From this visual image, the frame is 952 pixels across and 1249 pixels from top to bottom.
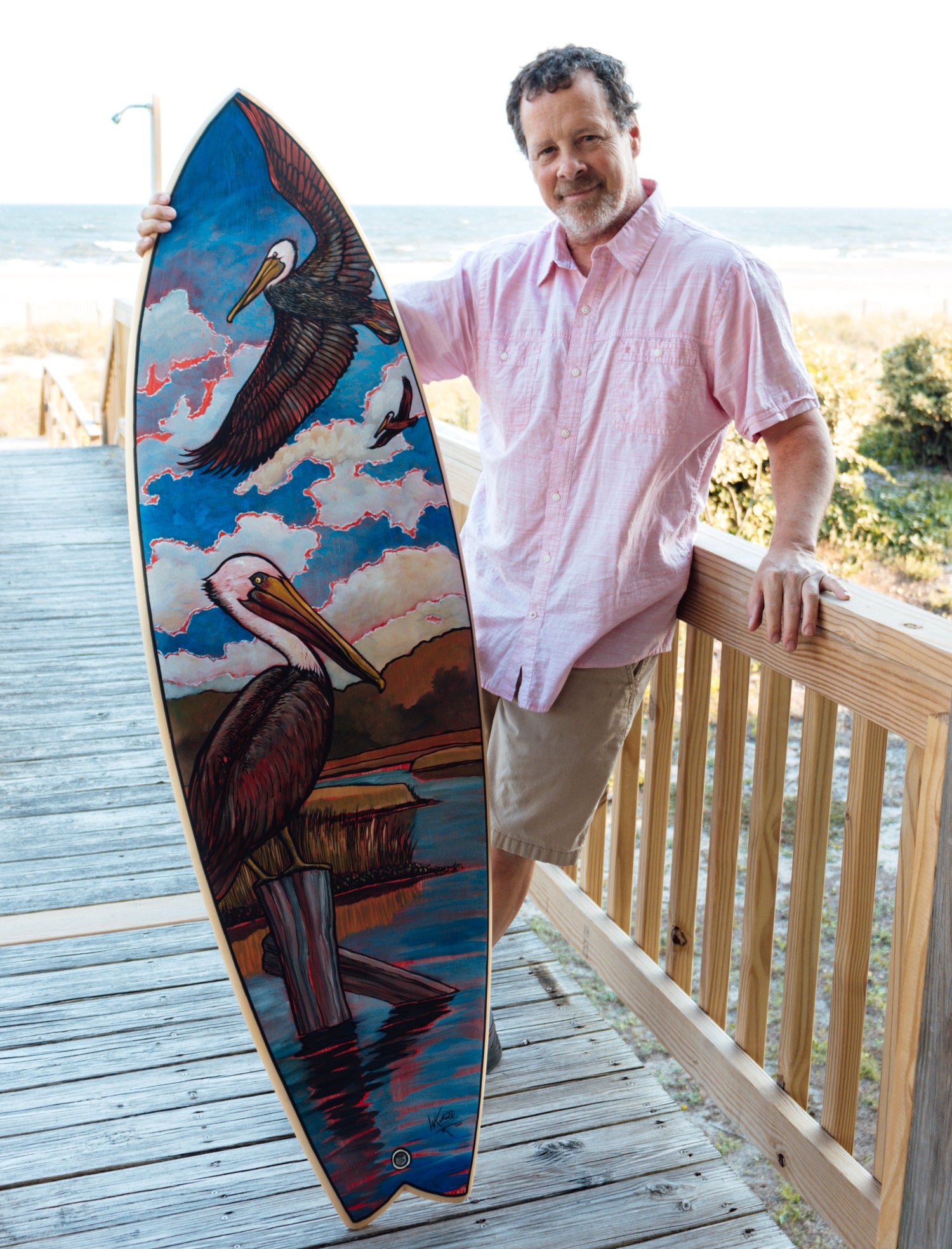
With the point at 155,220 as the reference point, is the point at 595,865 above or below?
below

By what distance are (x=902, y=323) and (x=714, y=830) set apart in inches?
1109

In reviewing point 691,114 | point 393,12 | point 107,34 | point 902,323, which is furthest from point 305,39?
point 902,323

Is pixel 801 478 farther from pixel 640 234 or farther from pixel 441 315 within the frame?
pixel 441 315

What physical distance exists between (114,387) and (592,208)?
553 centimetres

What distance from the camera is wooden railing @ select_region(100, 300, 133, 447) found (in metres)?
5.92

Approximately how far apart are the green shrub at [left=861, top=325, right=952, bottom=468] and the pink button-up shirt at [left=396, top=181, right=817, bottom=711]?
8.44m

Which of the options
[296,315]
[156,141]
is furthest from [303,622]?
[156,141]

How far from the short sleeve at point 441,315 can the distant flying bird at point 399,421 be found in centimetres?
6

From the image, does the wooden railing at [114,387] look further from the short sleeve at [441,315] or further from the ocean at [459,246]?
the ocean at [459,246]

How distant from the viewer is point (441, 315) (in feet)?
5.18

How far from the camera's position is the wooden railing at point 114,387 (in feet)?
19.4

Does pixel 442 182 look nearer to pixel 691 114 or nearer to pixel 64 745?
pixel 691 114

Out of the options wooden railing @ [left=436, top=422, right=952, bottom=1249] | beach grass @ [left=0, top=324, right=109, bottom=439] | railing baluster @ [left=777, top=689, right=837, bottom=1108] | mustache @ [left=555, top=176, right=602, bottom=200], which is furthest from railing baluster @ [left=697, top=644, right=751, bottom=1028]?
beach grass @ [left=0, top=324, right=109, bottom=439]

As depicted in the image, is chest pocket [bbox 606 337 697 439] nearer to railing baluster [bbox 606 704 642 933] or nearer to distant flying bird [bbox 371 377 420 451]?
distant flying bird [bbox 371 377 420 451]
